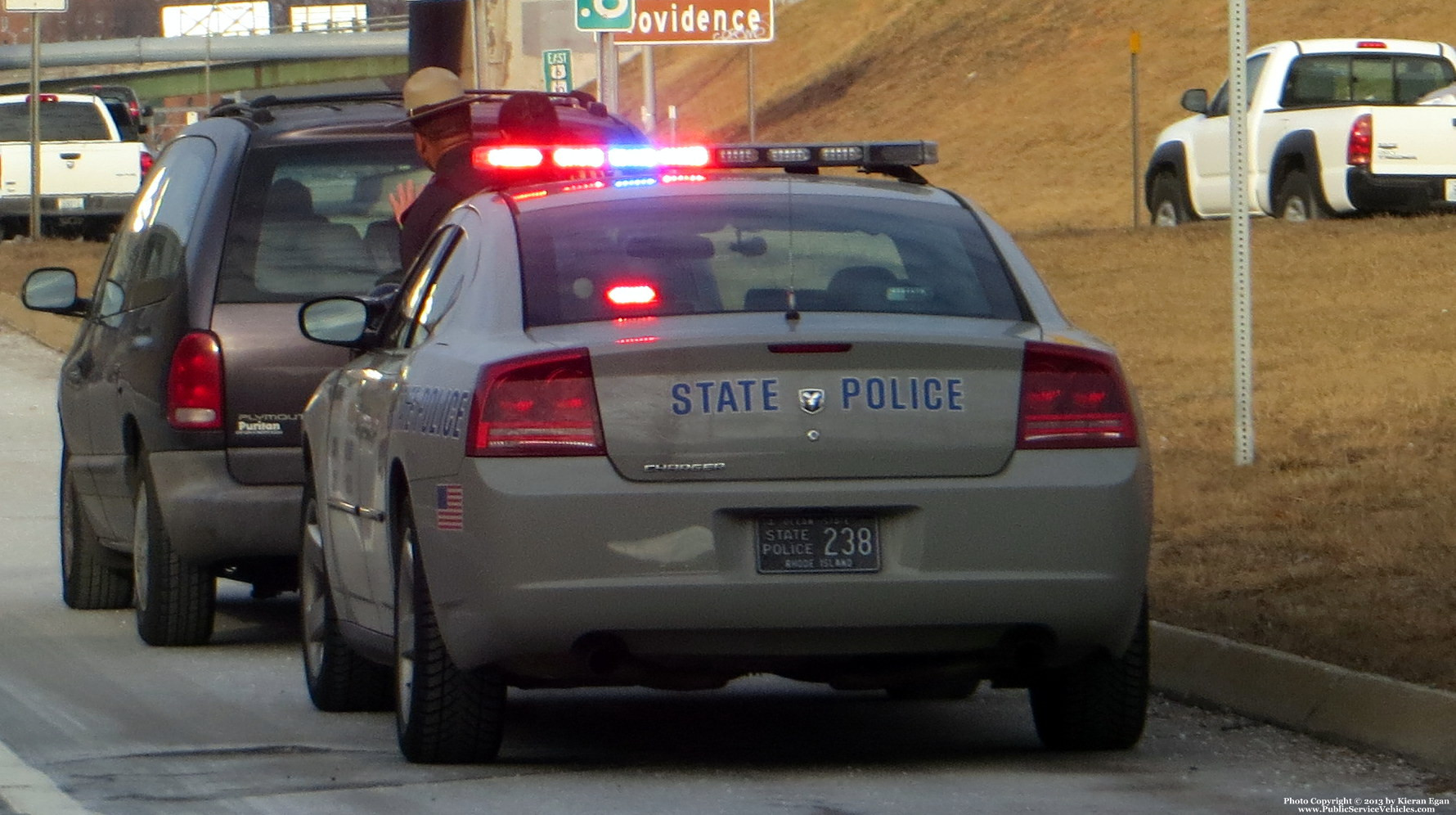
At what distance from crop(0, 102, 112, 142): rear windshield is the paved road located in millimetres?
27880

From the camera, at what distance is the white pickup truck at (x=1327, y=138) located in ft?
69.8

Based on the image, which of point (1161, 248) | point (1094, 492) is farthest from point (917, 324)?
point (1161, 248)

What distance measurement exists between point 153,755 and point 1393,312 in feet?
35.9

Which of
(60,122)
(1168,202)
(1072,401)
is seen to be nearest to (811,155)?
(1072,401)

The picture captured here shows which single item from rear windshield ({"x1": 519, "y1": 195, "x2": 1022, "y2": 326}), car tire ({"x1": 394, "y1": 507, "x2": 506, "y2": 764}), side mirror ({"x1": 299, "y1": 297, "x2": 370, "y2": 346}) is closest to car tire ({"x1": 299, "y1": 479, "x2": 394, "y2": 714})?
side mirror ({"x1": 299, "y1": 297, "x2": 370, "y2": 346})

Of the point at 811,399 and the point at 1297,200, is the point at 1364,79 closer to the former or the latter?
the point at 1297,200

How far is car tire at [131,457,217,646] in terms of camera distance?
29.8 ft

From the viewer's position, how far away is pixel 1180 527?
10.4 m

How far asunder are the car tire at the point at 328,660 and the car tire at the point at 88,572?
7.47 ft

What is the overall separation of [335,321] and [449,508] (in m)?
1.73

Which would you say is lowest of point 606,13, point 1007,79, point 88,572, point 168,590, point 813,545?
point 88,572

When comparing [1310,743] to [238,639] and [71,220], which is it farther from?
[71,220]

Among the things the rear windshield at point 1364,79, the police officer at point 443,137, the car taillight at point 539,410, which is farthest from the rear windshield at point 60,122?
the car taillight at point 539,410

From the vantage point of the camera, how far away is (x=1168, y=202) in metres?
24.9
